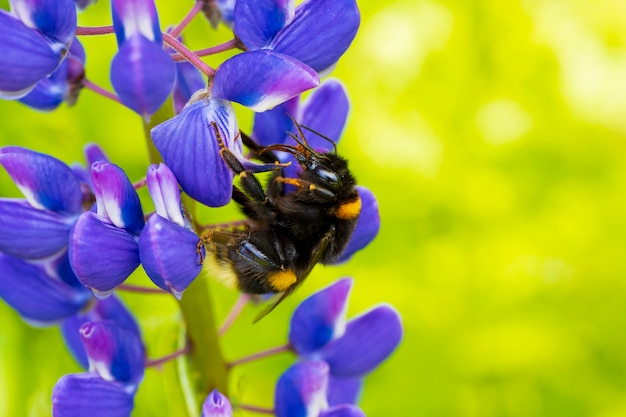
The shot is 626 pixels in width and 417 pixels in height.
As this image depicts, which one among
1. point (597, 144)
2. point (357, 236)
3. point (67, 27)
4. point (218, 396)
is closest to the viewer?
point (67, 27)

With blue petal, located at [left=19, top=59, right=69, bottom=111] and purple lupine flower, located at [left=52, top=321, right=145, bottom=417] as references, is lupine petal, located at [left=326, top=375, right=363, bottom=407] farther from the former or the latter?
blue petal, located at [left=19, top=59, right=69, bottom=111]

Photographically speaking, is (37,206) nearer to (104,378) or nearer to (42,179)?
(42,179)

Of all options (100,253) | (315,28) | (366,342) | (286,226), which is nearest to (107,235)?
(100,253)

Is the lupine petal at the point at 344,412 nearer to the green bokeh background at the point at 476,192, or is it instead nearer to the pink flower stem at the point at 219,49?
the pink flower stem at the point at 219,49

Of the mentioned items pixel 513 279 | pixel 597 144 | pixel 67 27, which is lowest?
pixel 513 279

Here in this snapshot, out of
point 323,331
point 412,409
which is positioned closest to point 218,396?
point 323,331

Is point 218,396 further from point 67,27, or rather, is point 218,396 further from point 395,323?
point 67,27

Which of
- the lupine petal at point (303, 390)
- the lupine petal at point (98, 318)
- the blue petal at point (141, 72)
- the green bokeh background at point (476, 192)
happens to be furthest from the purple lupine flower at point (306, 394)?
the green bokeh background at point (476, 192)
